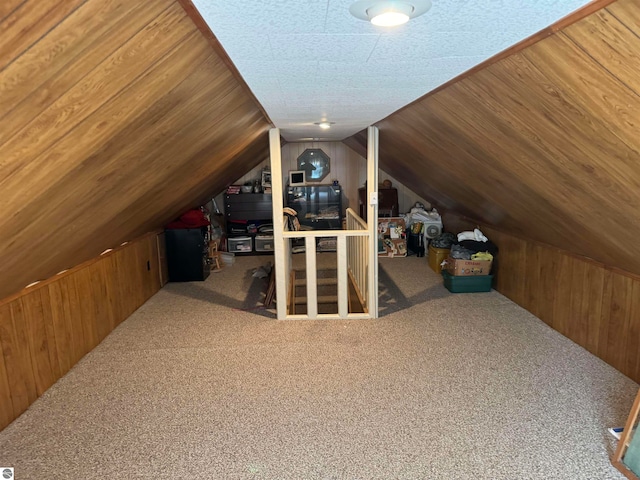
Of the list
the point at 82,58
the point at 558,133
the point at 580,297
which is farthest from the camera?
the point at 580,297

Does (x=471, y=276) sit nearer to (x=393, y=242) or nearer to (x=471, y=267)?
(x=471, y=267)

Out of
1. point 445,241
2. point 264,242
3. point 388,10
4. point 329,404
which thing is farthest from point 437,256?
point 388,10

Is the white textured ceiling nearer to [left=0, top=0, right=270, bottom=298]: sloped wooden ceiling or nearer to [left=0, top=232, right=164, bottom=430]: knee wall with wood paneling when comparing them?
[left=0, top=0, right=270, bottom=298]: sloped wooden ceiling

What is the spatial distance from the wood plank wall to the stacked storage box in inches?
6.5

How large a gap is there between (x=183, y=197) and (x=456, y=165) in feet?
9.05

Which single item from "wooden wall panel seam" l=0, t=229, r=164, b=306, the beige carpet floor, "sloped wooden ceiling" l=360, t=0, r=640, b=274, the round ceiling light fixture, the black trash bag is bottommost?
the beige carpet floor

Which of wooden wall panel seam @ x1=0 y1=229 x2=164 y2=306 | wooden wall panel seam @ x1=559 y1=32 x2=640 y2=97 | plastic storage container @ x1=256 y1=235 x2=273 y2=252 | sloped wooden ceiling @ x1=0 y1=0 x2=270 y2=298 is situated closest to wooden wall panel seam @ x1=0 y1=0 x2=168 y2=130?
sloped wooden ceiling @ x1=0 y1=0 x2=270 y2=298

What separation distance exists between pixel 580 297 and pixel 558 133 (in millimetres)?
2018

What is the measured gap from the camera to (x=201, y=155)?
3.40 metres

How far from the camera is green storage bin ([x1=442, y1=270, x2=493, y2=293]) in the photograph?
15.9ft

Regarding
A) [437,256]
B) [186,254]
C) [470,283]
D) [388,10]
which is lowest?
[470,283]

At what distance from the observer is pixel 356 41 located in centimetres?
159

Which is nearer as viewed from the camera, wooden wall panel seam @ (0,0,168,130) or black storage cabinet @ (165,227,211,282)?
wooden wall panel seam @ (0,0,168,130)

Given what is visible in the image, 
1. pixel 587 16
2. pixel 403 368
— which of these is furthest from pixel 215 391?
pixel 587 16
